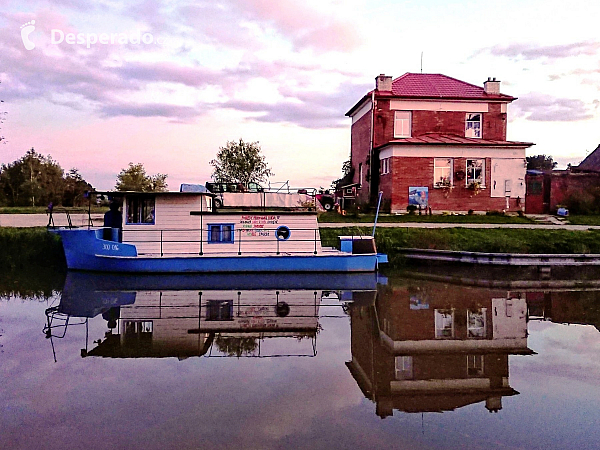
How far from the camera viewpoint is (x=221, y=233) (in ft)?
57.3

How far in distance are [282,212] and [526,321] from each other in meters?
8.70

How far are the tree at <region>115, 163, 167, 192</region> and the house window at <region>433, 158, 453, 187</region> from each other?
76.2 ft

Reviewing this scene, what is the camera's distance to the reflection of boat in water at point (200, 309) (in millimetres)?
8781

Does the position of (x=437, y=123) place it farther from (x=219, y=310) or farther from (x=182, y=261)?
(x=219, y=310)

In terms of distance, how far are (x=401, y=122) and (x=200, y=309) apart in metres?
22.2

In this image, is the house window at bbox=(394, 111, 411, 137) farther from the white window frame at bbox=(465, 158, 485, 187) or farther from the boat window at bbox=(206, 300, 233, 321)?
the boat window at bbox=(206, 300, 233, 321)

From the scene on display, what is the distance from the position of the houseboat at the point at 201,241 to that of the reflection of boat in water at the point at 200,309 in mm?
431

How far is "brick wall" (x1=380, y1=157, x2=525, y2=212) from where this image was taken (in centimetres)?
2836

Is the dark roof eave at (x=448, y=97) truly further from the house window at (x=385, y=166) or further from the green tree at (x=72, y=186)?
the green tree at (x=72, y=186)

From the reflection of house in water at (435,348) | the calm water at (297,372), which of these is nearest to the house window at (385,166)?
the reflection of house in water at (435,348)

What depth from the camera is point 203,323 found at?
1020cm

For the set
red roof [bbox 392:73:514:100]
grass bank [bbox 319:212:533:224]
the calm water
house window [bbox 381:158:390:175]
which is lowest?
the calm water

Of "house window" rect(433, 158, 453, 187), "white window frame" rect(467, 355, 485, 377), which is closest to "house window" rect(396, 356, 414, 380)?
"white window frame" rect(467, 355, 485, 377)

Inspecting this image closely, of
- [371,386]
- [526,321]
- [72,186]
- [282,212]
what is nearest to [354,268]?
[282,212]
